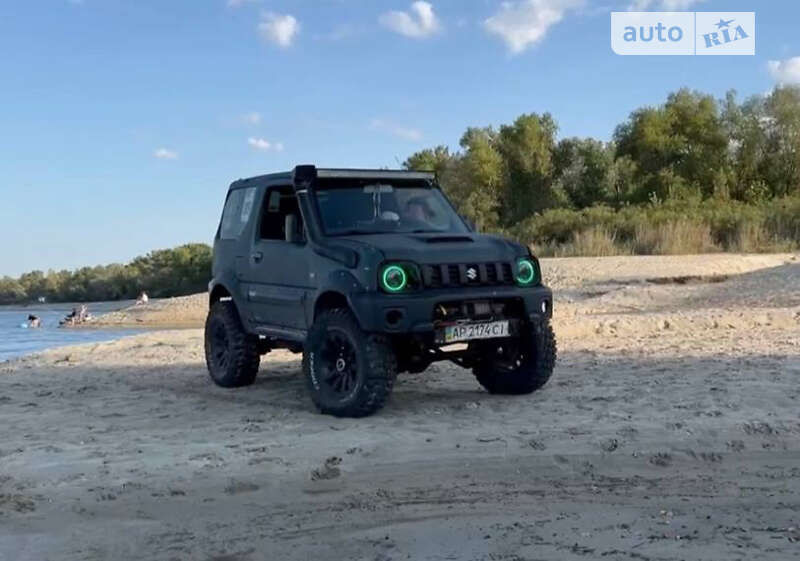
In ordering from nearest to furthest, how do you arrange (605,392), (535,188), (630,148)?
(605,392), (630,148), (535,188)

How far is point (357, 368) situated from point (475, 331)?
99 cm

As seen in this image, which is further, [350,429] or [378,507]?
[350,429]

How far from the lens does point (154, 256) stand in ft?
212

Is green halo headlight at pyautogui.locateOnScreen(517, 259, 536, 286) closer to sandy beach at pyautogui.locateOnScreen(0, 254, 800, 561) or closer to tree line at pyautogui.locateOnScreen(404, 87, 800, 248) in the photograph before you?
sandy beach at pyautogui.locateOnScreen(0, 254, 800, 561)

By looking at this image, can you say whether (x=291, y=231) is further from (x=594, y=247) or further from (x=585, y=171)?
(x=585, y=171)

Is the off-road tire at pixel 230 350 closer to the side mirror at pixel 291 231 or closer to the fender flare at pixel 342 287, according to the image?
the side mirror at pixel 291 231

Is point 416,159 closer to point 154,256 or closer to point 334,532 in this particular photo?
point 154,256

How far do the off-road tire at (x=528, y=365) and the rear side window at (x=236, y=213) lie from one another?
271cm

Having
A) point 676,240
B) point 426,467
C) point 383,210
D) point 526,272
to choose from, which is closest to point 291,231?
point 383,210

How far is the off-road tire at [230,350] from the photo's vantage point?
9453mm

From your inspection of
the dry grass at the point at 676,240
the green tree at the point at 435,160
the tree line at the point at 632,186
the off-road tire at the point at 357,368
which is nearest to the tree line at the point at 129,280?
the tree line at the point at 632,186

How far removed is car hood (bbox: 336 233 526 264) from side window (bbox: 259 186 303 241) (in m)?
0.97

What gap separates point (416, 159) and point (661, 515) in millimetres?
55259

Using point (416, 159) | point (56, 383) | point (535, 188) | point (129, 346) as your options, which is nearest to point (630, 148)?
point (535, 188)
